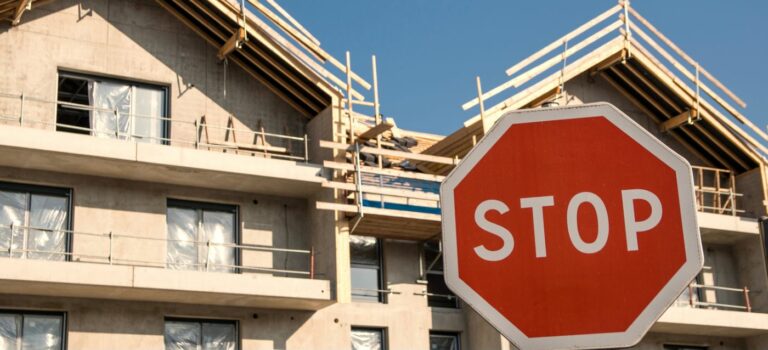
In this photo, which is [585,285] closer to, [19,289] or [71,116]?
[19,289]

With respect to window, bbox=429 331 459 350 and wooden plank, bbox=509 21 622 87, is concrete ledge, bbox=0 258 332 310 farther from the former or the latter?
wooden plank, bbox=509 21 622 87

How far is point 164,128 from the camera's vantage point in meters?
24.5

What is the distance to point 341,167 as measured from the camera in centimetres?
2455

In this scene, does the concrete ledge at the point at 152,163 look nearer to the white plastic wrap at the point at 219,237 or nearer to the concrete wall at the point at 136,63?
the white plastic wrap at the point at 219,237

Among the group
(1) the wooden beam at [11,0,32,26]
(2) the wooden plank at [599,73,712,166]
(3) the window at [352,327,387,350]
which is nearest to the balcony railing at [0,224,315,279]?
(3) the window at [352,327,387,350]

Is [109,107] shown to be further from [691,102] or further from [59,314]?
[691,102]

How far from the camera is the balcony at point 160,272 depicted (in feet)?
69.4

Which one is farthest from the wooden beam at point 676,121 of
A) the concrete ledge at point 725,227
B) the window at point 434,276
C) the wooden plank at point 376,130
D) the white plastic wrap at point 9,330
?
the white plastic wrap at point 9,330

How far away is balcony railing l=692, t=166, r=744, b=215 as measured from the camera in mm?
30500

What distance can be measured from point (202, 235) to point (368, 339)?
4861mm

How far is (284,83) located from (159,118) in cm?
350

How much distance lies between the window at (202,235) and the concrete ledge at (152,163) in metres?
0.61

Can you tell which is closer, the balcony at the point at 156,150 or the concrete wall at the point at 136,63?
the balcony at the point at 156,150

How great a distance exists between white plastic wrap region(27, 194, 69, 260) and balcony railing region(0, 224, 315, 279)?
0.12 ft
